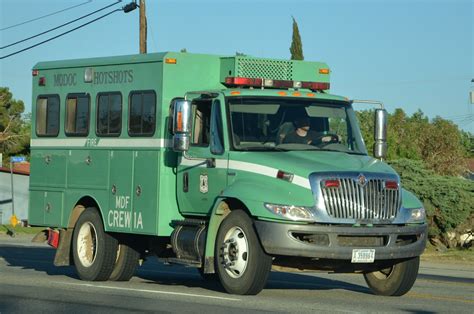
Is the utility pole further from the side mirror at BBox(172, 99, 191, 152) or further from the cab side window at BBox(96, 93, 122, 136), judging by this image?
the side mirror at BBox(172, 99, 191, 152)

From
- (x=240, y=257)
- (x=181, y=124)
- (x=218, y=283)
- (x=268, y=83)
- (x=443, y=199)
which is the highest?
(x=268, y=83)

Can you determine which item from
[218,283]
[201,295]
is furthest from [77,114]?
[201,295]

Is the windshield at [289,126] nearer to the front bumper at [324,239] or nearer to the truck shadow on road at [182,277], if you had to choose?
the front bumper at [324,239]

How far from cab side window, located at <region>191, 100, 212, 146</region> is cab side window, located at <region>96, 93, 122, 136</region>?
5.74 ft

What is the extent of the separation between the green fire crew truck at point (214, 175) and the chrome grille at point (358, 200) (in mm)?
15

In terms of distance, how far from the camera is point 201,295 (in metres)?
13.8

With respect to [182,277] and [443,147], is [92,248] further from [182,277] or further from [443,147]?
[443,147]

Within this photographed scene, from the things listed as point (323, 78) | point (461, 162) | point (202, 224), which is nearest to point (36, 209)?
point (202, 224)

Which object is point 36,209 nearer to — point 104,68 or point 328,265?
point 104,68

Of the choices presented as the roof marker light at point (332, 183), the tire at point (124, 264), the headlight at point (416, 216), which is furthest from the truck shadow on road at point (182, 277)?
the roof marker light at point (332, 183)

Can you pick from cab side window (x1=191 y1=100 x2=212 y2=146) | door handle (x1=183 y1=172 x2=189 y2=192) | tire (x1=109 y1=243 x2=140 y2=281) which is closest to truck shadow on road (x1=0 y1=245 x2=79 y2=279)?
tire (x1=109 y1=243 x2=140 y2=281)

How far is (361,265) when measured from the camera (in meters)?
13.6

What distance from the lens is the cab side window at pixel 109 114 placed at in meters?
16.3

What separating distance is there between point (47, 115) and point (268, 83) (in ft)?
15.1
